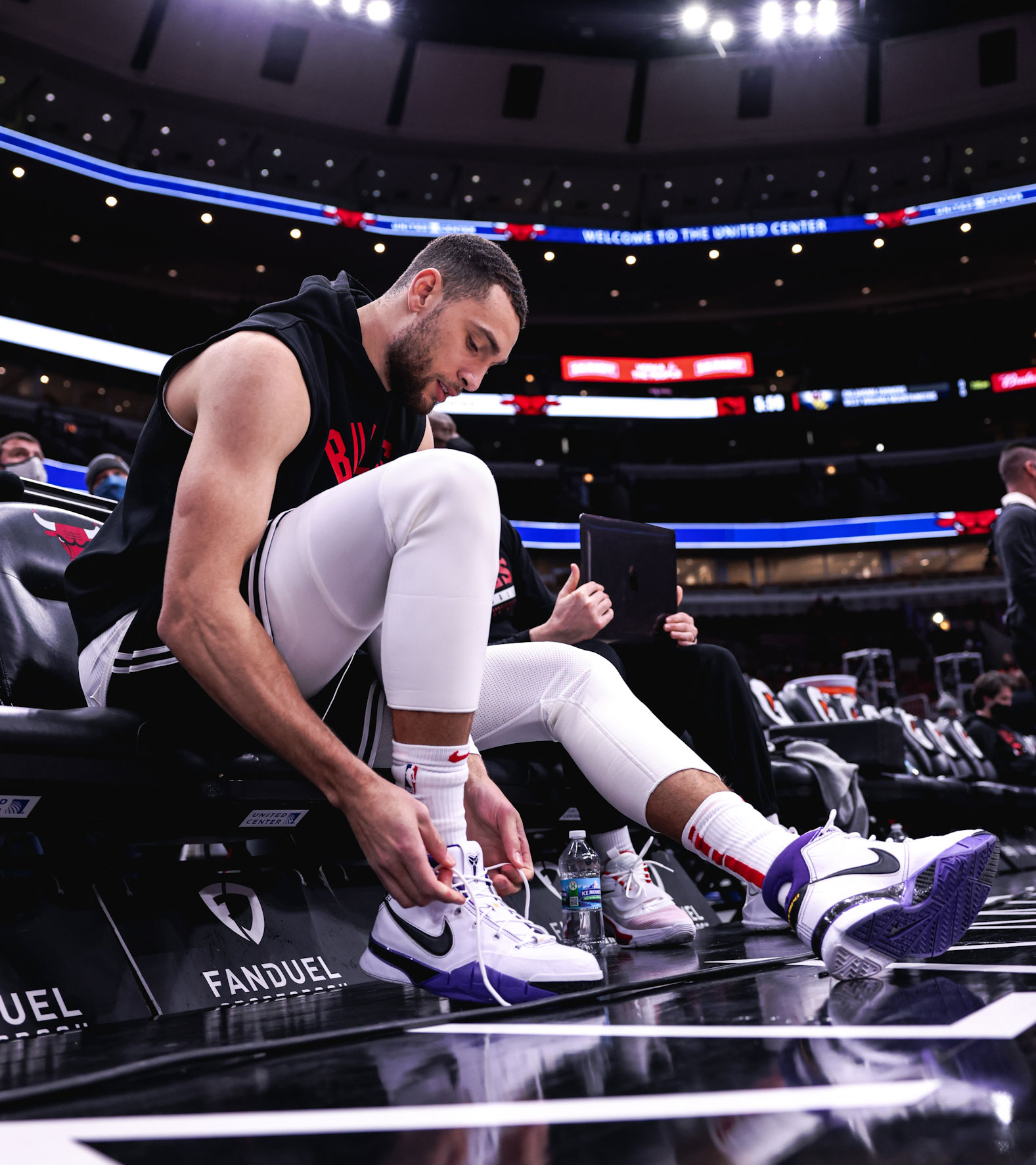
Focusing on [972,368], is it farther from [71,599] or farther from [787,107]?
[71,599]

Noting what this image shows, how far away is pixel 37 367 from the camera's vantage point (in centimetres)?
1520

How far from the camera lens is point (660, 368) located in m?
20.0

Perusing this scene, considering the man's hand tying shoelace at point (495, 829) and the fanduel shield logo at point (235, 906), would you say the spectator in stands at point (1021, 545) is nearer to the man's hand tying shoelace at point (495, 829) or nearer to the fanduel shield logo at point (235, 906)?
the man's hand tying shoelace at point (495, 829)

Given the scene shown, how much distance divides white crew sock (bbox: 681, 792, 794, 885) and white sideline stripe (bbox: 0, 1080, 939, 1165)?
618mm

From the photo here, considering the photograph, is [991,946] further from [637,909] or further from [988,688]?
[988,688]

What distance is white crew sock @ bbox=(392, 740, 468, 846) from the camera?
115 cm

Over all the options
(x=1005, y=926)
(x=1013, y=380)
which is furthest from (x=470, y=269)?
(x=1013, y=380)

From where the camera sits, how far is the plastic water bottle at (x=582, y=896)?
1.86 meters

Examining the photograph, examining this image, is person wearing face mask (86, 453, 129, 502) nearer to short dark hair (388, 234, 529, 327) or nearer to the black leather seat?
the black leather seat

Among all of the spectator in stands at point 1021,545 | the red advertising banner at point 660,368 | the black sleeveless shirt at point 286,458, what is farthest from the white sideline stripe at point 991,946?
the red advertising banner at point 660,368

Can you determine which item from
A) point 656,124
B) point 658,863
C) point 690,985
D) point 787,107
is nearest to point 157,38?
point 656,124

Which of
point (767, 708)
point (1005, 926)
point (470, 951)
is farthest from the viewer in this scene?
point (767, 708)

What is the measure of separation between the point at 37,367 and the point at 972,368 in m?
16.3

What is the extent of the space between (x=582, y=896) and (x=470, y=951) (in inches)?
31.7
